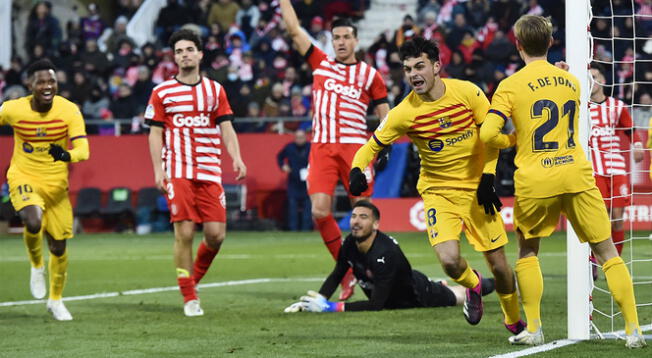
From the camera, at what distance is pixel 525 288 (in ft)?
23.6

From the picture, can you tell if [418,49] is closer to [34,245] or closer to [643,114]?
[34,245]

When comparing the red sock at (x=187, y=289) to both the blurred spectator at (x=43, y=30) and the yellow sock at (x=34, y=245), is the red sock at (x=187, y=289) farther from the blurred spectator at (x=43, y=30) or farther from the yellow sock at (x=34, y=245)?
the blurred spectator at (x=43, y=30)

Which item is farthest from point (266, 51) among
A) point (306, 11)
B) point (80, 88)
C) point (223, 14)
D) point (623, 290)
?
point (623, 290)

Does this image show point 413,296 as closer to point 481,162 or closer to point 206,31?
point 481,162

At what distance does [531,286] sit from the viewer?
283 inches

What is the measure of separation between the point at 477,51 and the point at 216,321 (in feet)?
44.9

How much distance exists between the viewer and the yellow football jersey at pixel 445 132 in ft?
24.4

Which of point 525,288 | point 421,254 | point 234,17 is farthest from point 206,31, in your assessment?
point 525,288

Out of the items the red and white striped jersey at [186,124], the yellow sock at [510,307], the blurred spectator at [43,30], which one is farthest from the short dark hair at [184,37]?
the blurred spectator at [43,30]

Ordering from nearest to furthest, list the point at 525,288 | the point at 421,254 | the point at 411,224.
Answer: the point at 525,288, the point at 421,254, the point at 411,224

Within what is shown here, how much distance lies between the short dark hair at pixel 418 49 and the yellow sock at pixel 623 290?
5.71 ft

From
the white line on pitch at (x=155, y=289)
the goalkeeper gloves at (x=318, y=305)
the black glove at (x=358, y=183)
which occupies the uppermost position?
the black glove at (x=358, y=183)

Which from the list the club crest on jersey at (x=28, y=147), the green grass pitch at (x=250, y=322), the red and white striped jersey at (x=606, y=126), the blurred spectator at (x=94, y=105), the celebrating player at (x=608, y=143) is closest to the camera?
the green grass pitch at (x=250, y=322)

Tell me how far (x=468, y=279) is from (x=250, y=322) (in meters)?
2.05
